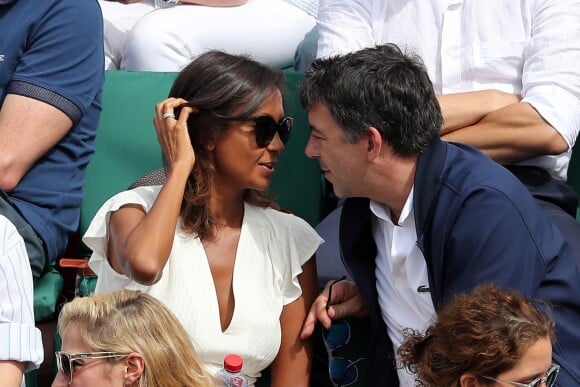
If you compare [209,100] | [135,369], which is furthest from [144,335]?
[209,100]

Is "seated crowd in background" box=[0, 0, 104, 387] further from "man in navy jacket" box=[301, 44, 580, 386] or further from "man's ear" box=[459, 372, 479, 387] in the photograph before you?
"man's ear" box=[459, 372, 479, 387]

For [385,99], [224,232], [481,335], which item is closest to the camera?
[481,335]

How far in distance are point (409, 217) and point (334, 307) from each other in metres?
0.33

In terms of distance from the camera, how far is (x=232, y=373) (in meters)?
2.85

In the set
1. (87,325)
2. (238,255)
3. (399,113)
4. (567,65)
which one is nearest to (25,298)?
(87,325)

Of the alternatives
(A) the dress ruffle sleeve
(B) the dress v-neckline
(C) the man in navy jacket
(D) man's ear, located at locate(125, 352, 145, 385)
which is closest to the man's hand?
(C) the man in navy jacket

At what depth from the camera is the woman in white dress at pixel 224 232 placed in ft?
9.52

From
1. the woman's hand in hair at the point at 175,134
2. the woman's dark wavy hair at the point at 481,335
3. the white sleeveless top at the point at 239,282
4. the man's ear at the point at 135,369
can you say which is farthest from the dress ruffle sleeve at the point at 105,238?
the woman's dark wavy hair at the point at 481,335

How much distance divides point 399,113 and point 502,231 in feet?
1.39

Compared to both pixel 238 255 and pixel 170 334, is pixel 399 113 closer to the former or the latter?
pixel 238 255

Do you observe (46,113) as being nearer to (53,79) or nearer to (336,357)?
(53,79)

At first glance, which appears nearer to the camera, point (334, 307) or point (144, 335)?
point (144, 335)

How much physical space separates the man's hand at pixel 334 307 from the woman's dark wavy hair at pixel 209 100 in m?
0.37

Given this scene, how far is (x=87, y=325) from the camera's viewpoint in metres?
2.40
